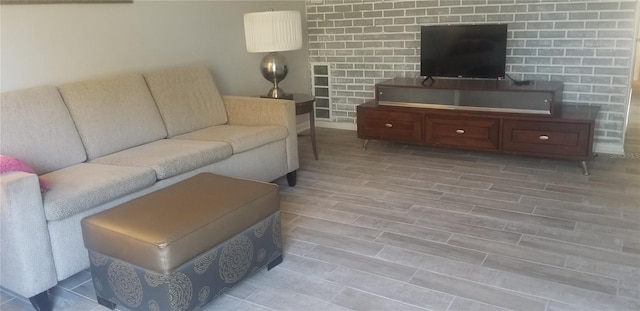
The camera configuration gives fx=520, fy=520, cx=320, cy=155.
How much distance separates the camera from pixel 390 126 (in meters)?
4.32

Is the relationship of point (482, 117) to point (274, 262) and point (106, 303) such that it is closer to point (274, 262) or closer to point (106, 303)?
point (274, 262)

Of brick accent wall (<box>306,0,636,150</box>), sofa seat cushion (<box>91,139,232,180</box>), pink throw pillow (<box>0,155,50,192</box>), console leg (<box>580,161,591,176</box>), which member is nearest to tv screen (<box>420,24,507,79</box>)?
brick accent wall (<box>306,0,636,150</box>)

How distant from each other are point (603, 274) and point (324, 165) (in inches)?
87.3

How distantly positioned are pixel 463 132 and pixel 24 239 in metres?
3.05

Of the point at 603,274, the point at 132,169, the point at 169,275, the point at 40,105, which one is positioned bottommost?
the point at 603,274

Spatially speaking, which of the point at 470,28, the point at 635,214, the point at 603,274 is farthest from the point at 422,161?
the point at 603,274

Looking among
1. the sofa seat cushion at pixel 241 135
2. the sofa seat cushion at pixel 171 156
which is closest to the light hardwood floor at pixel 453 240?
the sofa seat cushion at pixel 241 135

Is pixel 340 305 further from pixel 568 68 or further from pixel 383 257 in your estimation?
pixel 568 68

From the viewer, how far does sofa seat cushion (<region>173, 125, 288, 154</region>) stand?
10.4 ft

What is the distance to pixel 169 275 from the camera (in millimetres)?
1883

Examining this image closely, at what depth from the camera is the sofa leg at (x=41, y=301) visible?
2.12 m

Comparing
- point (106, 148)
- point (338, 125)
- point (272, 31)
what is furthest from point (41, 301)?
point (338, 125)

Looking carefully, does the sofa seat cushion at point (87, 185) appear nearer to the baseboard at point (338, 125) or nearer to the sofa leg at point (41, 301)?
the sofa leg at point (41, 301)

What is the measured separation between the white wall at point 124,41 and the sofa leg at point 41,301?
1.26 m
